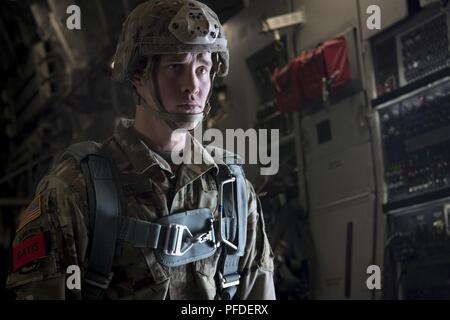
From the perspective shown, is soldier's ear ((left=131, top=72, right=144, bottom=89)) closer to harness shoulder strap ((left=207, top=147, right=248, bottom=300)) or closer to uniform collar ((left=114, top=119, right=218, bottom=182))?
uniform collar ((left=114, top=119, right=218, bottom=182))

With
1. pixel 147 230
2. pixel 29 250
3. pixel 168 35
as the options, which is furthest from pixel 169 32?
pixel 29 250

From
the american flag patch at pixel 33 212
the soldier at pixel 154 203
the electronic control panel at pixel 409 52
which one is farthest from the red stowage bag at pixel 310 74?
the american flag patch at pixel 33 212

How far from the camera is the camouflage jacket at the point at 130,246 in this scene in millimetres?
1086

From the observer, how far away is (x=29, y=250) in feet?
3.59

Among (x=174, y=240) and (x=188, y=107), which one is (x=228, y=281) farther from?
(x=188, y=107)

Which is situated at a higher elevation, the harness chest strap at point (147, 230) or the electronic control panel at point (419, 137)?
the electronic control panel at point (419, 137)

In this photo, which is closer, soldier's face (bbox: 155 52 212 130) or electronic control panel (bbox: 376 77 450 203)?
soldier's face (bbox: 155 52 212 130)

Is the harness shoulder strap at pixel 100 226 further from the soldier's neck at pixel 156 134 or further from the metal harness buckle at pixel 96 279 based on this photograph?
the soldier's neck at pixel 156 134

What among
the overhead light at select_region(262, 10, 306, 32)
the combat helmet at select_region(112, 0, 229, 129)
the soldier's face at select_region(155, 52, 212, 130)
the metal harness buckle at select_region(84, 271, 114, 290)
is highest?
the overhead light at select_region(262, 10, 306, 32)

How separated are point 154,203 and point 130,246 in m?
0.10

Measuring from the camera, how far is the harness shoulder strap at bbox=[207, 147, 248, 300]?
1.20m

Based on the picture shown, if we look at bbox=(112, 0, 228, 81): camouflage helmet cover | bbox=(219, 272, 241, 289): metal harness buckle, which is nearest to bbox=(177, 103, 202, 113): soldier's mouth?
bbox=(112, 0, 228, 81): camouflage helmet cover

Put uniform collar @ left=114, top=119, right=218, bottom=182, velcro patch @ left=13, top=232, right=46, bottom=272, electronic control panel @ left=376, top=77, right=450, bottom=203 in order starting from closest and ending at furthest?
velcro patch @ left=13, top=232, right=46, bottom=272 → uniform collar @ left=114, top=119, right=218, bottom=182 → electronic control panel @ left=376, top=77, right=450, bottom=203

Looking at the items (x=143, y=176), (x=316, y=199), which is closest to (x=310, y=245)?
(x=316, y=199)
